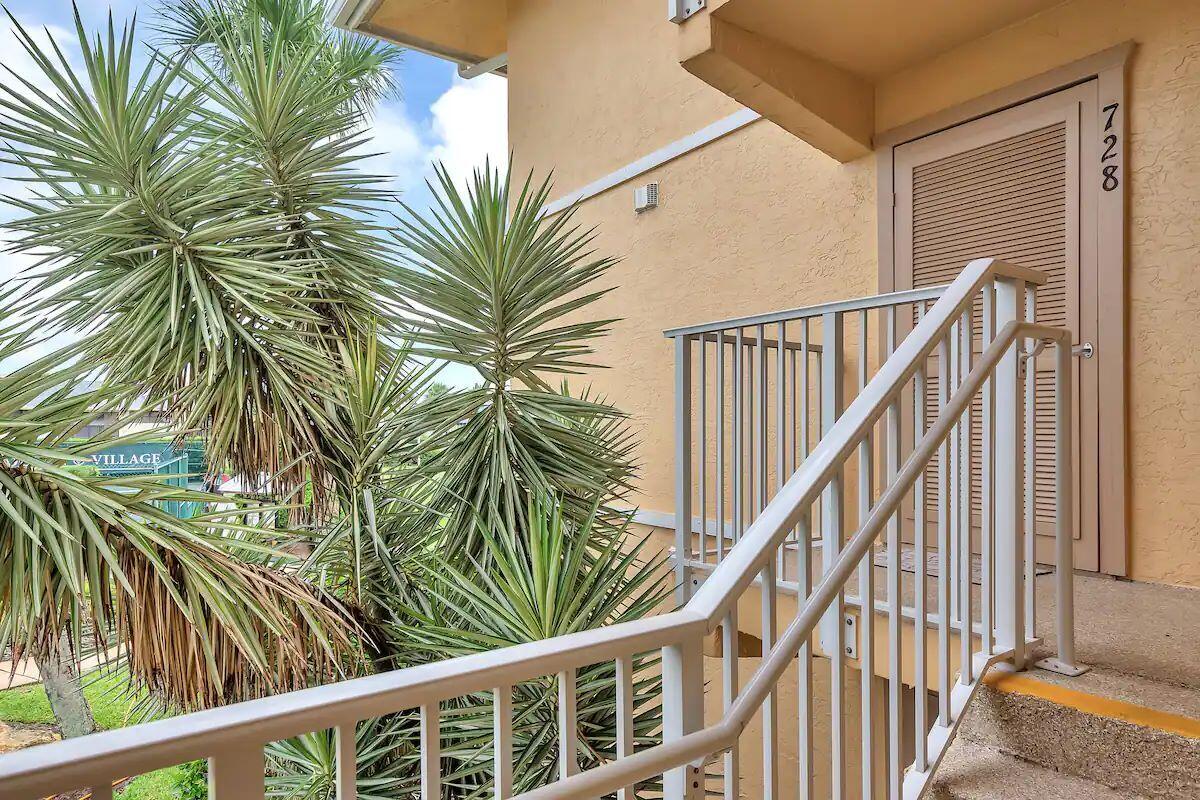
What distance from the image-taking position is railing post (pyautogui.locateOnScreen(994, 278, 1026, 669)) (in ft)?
5.28

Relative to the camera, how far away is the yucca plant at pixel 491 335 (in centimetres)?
298

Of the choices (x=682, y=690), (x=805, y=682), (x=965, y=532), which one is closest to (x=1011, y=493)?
(x=965, y=532)

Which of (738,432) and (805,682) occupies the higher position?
(738,432)

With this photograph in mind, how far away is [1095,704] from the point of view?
1516 millimetres

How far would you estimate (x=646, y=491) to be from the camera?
4.68m

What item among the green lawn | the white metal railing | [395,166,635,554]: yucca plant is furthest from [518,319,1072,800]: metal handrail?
the green lawn

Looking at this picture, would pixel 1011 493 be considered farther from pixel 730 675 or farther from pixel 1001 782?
pixel 730 675

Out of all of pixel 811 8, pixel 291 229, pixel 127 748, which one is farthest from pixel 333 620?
pixel 811 8

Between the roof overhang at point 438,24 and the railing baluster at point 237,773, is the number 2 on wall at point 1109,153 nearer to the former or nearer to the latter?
the railing baluster at point 237,773

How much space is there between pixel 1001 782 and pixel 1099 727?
0.73ft

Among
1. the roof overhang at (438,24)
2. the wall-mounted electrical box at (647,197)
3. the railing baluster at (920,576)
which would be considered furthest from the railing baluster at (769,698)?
the roof overhang at (438,24)

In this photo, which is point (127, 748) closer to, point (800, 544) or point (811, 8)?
point (800, 544)

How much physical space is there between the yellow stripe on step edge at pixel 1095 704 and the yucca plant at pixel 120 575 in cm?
201

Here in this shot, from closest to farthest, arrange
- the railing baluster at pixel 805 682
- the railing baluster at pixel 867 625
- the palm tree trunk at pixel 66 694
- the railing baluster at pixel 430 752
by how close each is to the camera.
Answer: the railing baluster at pixel 430 752 < the railing baluster at pixel 805 682 < the railing baluster at pixel 867 625 < the palm tree trunk at pixel 66 694
